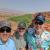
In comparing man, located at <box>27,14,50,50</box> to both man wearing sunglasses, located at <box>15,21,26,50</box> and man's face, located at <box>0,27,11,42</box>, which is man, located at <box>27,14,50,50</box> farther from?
man's face, located at <box>0,27,11,42</box>

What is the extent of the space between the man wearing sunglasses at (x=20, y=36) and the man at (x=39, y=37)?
0.05 m

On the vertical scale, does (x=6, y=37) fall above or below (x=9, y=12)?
below

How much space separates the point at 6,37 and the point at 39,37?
11.8 inches

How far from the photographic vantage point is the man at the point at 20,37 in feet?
6.82

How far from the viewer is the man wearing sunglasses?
208 centimetres

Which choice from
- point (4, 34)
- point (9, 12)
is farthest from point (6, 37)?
Answer: point (9, 12)

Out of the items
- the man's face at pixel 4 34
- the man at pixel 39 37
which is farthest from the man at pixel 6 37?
the man at pixel 39 37

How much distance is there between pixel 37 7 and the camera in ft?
7.18

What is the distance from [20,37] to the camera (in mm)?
2090

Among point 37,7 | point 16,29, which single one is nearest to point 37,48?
point 16,29

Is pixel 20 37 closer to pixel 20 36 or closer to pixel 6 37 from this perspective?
pixel 20 36

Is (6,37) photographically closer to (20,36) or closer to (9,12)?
(20,36)

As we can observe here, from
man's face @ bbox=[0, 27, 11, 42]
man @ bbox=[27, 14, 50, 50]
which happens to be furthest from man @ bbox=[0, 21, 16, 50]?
man @ bbox=[27, 14, 50, 50]

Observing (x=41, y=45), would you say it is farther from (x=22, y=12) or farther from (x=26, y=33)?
(x=22, y=12)
